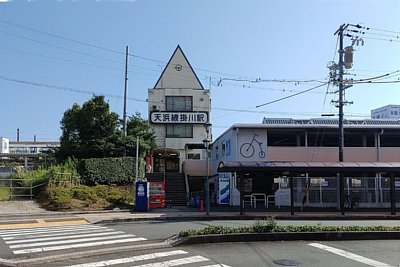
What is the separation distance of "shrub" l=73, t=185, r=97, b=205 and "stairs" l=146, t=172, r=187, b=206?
593cm

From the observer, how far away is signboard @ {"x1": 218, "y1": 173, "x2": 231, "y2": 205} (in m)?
30.9

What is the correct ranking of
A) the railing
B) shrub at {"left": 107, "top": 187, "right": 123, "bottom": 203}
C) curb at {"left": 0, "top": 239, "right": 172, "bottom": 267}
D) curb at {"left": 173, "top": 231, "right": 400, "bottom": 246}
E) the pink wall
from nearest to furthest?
curb at {"left": 0, "top": 239, "right": 172, "bottom": 267} → curb at {"left": 173, "top": 231, "right": 400, "bottom": 246} → shrub at {"left": 107, "top": 187, "right": 123, "bottom": 203} → the railing → the pink wall

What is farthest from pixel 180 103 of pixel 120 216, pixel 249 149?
pixel 120 216

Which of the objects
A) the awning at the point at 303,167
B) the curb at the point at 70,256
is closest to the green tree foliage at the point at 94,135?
the awning at the point at 303,167

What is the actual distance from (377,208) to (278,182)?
6.39 metres

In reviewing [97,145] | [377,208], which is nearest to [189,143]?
[97,145]

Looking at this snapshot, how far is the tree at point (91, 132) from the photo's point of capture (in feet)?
120

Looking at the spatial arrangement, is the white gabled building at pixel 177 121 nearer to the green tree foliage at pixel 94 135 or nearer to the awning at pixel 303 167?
the green tree foliage at pixel 94 135

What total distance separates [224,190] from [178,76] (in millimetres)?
23857

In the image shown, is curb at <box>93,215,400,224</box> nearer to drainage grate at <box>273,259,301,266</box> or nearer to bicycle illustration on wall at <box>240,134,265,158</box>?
bicycle illustration on wall at <box>240,134,265,158</box>

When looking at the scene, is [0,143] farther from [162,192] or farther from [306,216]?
[306,216]

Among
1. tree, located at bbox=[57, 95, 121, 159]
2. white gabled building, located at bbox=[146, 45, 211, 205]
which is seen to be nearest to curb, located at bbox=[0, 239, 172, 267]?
tree, located at bbox=[57, 95, 121, 159]

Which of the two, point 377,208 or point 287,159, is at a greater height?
point 287,159

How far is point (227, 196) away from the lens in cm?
3123
